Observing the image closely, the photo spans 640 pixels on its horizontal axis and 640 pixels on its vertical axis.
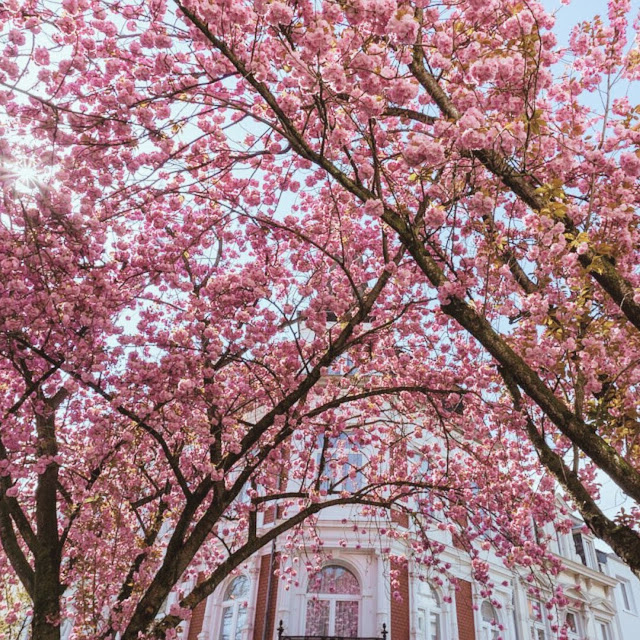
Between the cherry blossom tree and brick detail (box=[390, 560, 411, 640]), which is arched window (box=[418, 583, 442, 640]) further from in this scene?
the cherry blossom tree

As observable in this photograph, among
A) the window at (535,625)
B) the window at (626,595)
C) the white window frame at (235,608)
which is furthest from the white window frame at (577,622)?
the white window frame at (235,608)

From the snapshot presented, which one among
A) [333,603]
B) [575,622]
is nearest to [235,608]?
[333,603]

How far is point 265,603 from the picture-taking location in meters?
14.4

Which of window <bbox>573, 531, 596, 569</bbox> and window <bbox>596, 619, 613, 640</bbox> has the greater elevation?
window <bbox>573, 531, 596, 569</bbox>

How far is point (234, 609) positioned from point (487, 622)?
25.5ft

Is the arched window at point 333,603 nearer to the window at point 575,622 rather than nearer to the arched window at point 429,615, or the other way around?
the arched window at point 429,615

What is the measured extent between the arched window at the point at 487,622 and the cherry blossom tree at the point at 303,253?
851cm

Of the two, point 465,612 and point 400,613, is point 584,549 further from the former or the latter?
point 400,613

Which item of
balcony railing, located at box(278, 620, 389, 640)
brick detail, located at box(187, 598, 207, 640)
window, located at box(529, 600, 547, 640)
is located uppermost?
window, located at box(529, 600, 547, 640)

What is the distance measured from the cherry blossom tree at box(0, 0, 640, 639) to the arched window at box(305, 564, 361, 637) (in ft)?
17.7

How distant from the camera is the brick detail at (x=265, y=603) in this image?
14.0m

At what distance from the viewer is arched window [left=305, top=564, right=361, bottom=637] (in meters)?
13.6

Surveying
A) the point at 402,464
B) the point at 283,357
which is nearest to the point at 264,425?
the point at 283,357

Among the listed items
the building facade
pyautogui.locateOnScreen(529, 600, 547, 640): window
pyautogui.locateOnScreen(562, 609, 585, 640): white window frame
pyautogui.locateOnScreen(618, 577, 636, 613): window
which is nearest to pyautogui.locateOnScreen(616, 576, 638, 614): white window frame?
pyautogui.locateOnScreen(618, 577, 636, 613): window
